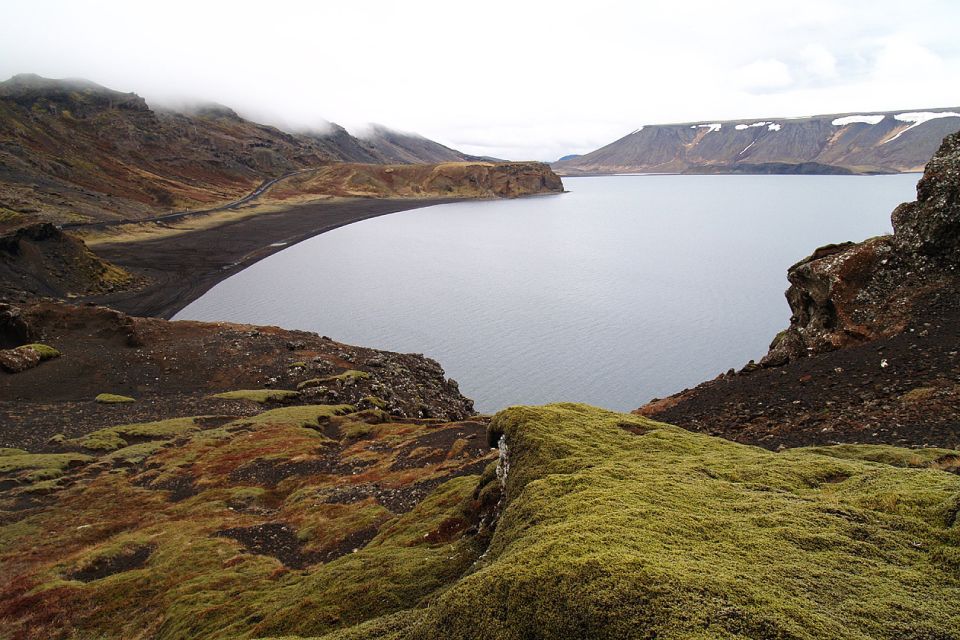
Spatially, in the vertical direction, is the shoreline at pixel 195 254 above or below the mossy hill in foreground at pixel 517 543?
above

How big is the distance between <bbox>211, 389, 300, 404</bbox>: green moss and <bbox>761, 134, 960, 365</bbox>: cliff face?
98.5ft

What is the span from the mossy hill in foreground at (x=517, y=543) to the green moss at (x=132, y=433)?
2.56 meters

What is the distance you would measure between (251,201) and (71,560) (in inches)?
6994

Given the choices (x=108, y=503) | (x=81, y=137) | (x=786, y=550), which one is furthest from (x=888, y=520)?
(x=81, y=137)

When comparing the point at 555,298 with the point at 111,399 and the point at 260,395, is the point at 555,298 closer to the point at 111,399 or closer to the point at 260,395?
the point at 260,395

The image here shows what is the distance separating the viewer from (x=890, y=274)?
→ 25.4 metres

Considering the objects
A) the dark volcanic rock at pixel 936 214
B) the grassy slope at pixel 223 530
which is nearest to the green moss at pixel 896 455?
the grassy slope at pixel 223 530

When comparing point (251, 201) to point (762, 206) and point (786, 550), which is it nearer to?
point (762, 206)

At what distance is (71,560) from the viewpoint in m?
16.9

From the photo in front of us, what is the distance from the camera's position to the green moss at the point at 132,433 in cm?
2759

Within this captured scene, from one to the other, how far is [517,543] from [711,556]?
9.01 ft

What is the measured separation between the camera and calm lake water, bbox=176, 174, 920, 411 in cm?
4734

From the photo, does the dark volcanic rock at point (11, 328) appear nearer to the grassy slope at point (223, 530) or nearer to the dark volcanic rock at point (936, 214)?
the grassy slope at point (223, 530)

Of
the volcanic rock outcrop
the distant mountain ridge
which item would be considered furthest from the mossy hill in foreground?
the distant mountain ridge
